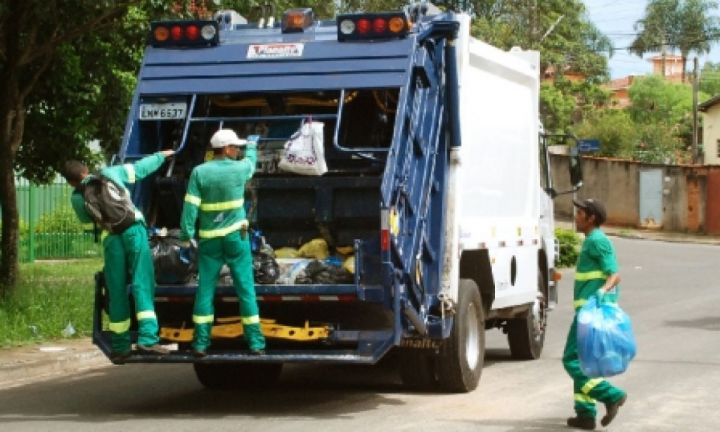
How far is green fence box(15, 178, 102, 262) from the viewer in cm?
2886

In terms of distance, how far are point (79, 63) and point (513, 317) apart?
6.83 meters

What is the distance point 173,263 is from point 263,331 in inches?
34.0

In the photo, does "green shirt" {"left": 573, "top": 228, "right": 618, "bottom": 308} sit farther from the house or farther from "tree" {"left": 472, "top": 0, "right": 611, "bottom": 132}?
the house

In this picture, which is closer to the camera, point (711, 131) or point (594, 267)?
point (594, 267)

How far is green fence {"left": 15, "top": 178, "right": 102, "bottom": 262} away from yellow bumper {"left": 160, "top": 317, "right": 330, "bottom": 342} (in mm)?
19014

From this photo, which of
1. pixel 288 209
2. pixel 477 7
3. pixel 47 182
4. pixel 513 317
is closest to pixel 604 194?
pixel 477 7

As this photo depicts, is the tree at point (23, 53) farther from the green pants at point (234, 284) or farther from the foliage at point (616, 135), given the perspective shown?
the foliage at point (616, 135)

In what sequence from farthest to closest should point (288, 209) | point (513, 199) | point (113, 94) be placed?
point (113, 94), point (513, 199), point (288, 209)

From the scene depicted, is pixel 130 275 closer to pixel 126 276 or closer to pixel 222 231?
pixel 126 276

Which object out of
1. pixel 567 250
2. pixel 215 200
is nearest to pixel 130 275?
pixel 215 200

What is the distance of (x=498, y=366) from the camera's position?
44.7 ft

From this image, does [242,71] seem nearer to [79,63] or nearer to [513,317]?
[513,317]

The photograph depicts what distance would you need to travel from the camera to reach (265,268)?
10.3 metres

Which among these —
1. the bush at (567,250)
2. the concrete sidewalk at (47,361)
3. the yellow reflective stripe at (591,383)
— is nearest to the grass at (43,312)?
the concrete sidewalk at (47,361)
